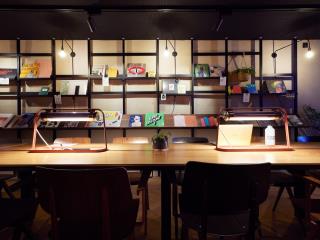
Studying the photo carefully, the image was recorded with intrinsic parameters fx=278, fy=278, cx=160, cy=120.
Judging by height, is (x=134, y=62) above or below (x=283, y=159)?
above

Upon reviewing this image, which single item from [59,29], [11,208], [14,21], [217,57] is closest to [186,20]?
[217,57]

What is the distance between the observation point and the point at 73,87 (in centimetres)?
505

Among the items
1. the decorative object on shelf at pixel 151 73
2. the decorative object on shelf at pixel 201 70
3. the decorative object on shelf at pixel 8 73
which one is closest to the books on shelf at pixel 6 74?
the decorative object on shelf at pixel 8 73

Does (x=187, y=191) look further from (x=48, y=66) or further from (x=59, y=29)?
(x=48, y=66)

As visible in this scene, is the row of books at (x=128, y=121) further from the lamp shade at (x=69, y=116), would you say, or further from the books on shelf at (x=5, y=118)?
the lamp shade at (x=69, y=116)

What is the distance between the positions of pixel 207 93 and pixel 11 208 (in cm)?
397

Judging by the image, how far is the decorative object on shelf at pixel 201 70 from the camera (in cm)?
499

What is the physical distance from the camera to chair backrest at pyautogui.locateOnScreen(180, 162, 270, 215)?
1.52m

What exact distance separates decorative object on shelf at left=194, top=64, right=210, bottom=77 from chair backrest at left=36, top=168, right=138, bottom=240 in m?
3.79

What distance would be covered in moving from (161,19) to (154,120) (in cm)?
174

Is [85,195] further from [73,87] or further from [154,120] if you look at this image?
[73,87]

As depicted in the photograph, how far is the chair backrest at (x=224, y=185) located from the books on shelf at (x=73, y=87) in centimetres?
385

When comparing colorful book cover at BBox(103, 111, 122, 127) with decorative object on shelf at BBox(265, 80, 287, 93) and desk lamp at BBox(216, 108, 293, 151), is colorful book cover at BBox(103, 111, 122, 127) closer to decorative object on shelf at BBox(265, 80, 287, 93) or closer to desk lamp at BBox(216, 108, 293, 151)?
desk lamp at BBox(216, 108, 293, 151)

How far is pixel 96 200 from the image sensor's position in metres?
1.44
